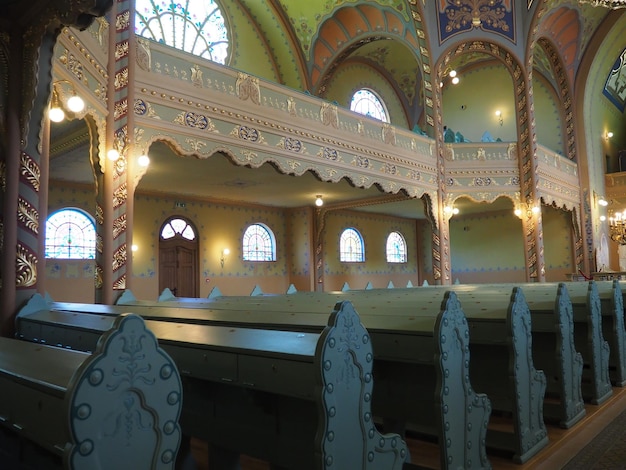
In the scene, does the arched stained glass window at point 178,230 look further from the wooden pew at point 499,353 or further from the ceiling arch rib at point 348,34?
the wooden pew at point 499,353

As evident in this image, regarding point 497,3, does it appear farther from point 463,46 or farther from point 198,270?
point 198,270

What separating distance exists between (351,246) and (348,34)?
23.4ft

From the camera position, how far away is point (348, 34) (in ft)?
49.8

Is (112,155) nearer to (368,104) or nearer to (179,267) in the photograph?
(179,267)

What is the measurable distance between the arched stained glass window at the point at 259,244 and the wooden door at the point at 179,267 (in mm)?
1828

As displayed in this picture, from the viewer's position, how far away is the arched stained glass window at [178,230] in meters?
12.8

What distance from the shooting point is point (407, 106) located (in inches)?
739

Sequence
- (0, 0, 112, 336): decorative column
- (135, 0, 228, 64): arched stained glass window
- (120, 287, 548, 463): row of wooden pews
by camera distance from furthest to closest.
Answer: (135, 0, 228, 64): arched stained glass window < (0, 0, 112, 336): decorative column < (120, 287, 548, 463): row of wooden pews

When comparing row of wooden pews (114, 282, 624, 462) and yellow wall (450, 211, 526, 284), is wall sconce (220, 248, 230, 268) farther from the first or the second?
row of wooden pews (114, 282, 624, 462)

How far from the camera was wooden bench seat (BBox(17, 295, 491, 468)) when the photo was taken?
277 centimetres

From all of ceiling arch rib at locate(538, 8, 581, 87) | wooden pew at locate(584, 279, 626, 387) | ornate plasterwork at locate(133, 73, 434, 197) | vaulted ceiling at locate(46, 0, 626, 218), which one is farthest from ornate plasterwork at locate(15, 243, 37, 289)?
ceiling arch rib at locate(538, 8, 581, 87)

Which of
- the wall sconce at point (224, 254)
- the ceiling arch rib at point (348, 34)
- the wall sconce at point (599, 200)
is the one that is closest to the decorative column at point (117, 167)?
the wall sconce at point (224, 254)

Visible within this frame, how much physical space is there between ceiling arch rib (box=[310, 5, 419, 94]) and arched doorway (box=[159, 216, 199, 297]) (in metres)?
6.19

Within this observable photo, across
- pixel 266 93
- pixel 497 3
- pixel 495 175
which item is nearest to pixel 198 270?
pixel 266 93
